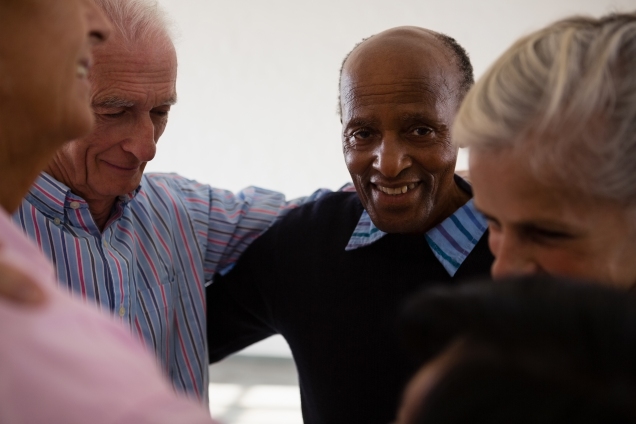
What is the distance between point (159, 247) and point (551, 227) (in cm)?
105

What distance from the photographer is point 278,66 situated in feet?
14.6

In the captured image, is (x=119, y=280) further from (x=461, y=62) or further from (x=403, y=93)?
(x=461, y=62)

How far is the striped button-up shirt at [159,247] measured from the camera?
1563mm

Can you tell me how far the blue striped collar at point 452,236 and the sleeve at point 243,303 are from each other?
250 mm

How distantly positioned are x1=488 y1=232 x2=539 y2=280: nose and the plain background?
11.3 feet

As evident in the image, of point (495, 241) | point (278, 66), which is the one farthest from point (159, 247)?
point (278, 66)

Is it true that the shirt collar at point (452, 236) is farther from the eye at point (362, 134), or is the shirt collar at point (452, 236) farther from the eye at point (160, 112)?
the eye at point (160, 112)

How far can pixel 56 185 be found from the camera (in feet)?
5.25

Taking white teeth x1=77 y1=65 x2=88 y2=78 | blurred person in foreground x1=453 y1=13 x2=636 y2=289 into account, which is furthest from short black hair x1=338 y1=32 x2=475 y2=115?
white teeth x1=77 y1=65 x2=88 y2=78

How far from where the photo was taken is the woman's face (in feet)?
2.99

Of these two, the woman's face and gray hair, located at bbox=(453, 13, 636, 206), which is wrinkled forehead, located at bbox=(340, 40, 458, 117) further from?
the woman's face

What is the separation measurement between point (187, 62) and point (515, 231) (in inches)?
148

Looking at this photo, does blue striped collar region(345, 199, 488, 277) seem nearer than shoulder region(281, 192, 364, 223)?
Yes

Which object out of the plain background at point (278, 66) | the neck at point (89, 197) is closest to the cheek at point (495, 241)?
the neck at point (89, 197)
